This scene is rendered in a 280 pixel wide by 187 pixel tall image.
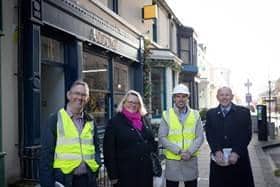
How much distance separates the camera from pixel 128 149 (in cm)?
438

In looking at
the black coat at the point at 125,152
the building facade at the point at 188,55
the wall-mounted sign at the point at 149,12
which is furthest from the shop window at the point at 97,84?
the building facade at the point at 188,55

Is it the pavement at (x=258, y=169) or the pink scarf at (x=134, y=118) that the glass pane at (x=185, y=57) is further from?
the pink scarf at (x=134, y=118)

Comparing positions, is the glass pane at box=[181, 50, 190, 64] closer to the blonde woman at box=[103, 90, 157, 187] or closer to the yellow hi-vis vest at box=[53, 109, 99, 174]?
the blonde woman at box=[103, 90, 157, 187]

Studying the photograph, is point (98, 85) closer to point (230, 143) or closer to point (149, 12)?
point (149, 12)

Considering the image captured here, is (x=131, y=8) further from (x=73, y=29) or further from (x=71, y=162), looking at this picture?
(x=71, y=162)

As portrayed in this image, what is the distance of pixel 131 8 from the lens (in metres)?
14.0

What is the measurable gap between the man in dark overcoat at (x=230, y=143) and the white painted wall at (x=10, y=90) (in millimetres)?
3009

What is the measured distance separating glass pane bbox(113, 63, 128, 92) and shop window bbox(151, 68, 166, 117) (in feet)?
13.5

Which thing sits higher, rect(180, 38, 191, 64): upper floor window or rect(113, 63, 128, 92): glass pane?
rect(180, 38, 191, 64): upper floor window

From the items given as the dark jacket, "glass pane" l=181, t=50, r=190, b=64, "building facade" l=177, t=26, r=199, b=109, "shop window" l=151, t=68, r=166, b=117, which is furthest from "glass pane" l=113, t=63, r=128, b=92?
"glass pane" l=181, t=50, r=190, b=64

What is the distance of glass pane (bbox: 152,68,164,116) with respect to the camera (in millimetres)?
17500

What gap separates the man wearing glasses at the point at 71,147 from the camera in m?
3.63

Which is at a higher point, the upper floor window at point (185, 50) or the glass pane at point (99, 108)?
the upper floor window at point (185, 50)

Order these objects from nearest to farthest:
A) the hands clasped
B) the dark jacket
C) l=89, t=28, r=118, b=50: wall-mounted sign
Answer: the dark jacket → the hands clasped → l=89, t=28, r=118, b=50: wall-mounted sign
